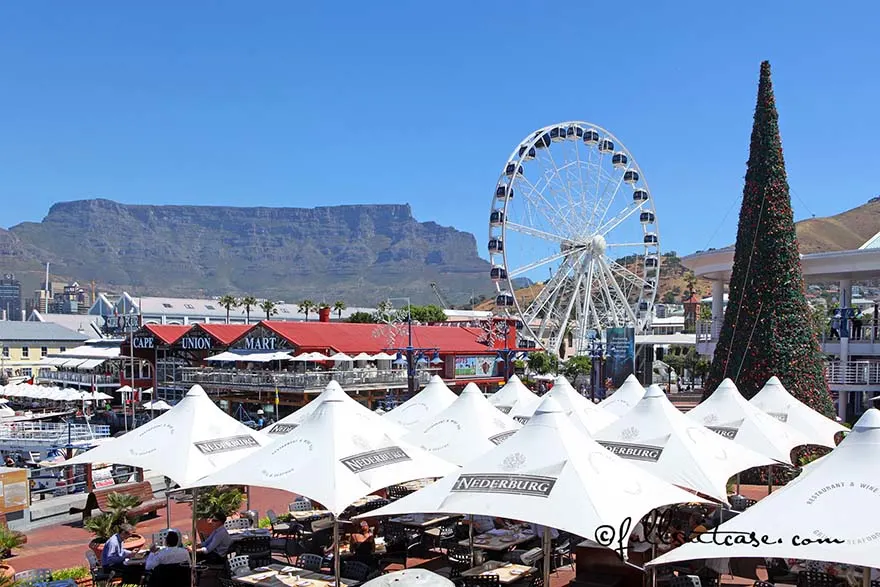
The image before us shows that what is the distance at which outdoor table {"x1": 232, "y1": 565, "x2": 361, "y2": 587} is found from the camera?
9.42 meters

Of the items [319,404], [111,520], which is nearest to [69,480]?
[111,520]

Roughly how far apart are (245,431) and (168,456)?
1490 millimetres

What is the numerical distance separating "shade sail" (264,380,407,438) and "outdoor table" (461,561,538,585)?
2.54 metres

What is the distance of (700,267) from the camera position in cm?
3562

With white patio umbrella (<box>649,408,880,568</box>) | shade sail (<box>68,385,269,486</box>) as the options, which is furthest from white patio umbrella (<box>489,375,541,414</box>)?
white patio umbrella (<box>649,408,880,568</box>)

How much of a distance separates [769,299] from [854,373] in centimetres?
1192

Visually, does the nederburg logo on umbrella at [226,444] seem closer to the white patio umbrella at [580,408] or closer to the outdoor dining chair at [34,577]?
the outdoor dining chair at [34,577]

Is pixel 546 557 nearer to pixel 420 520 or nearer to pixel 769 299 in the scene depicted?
pixel 420 520

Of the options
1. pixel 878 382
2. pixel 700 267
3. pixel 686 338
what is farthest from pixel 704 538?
pixel 686 338

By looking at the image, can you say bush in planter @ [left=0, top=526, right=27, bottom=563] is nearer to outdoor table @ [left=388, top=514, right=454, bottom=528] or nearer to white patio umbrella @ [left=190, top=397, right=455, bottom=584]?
white patio umbrella @ [left=190, top=397, right=455, bottom=584]

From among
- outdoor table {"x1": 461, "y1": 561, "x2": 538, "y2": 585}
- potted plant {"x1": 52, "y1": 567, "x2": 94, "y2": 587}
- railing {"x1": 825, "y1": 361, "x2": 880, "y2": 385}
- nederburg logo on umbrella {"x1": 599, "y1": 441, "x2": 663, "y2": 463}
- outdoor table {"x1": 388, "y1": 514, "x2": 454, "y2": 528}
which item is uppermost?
nederburg logo on umbrella {"x1": 599, "y1": 441, "x2": 663, "y2": 463}

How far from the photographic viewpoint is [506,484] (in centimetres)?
859

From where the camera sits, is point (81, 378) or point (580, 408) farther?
point (81, 378)

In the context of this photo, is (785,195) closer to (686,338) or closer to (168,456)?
(168,456)
